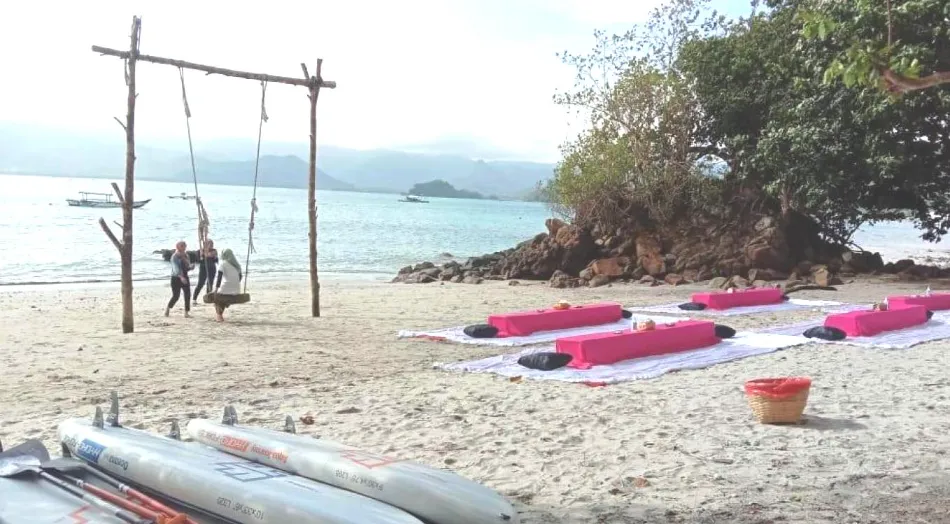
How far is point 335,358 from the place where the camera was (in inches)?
320

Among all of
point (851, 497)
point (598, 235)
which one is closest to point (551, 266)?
point (598, 235)

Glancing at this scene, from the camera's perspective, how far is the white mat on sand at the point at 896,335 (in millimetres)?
8695

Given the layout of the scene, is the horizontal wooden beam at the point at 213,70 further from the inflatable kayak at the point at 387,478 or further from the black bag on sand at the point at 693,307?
the inflatable kayak at the point at 387,478

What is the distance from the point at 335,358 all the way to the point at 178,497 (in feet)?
15.4

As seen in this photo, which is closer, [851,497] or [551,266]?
[851,497]

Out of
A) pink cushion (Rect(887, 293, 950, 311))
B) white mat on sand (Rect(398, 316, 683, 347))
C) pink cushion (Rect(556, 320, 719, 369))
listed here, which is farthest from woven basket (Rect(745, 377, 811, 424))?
pink cushion (Rect(887, 293, 950, 311))

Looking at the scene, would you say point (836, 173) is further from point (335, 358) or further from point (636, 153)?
point (335, 358)

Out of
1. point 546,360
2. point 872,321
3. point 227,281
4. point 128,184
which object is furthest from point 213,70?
point 872,321

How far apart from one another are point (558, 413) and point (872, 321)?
17.8ft

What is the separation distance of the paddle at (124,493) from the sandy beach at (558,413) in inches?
47.4

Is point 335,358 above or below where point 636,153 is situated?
below

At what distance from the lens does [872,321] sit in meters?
9.30

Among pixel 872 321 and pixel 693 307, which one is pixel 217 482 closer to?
pixel 872 321

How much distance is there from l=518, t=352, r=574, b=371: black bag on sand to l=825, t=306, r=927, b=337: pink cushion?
3.82 m
